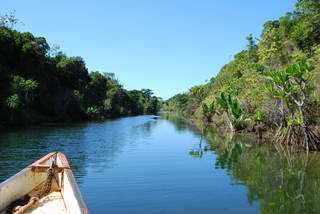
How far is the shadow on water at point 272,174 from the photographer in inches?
664

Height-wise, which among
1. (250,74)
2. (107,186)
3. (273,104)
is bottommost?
(107,186)

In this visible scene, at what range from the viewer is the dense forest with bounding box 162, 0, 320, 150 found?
32.6 meters

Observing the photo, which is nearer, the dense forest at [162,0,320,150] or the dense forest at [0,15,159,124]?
the dense forest at [162,0,320,150]

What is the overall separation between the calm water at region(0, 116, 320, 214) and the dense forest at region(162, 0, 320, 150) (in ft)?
9.45

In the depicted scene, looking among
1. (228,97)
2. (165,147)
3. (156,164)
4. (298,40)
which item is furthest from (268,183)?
(298,40)

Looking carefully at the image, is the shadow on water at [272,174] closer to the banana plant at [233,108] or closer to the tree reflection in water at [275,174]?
the tree reflection in water at [275,174]

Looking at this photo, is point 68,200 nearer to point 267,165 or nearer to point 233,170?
point 233,170

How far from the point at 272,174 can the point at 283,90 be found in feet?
38.2

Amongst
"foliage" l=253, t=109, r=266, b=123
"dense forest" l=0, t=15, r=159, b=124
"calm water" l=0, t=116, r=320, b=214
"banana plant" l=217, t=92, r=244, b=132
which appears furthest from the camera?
"dense forest" l=0, t=15, r=159, b=124

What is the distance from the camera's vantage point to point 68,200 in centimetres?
1150

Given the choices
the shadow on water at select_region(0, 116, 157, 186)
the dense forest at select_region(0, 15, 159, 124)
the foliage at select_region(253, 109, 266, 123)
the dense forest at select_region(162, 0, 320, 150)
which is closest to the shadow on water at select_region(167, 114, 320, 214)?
the dense forest at select_region(162, 0, 320, 150)

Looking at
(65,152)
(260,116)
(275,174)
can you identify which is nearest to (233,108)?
(260,116)

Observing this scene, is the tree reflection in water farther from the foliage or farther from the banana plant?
the banana plant

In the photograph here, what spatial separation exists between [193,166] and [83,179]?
7181 millimetres
